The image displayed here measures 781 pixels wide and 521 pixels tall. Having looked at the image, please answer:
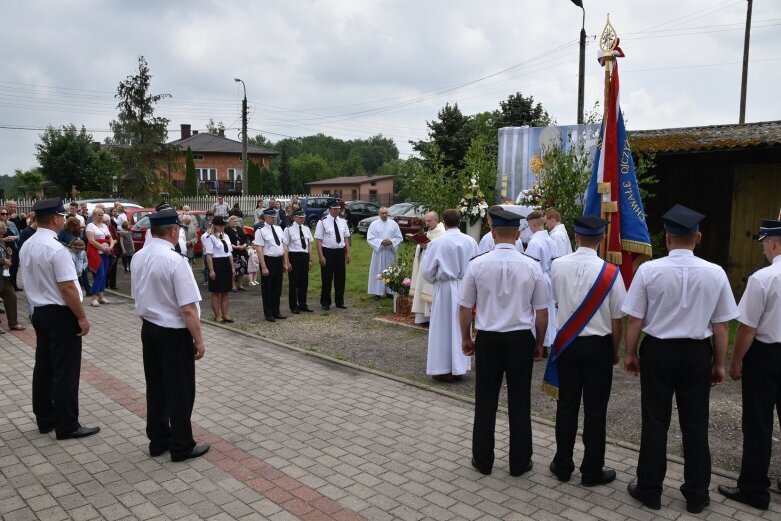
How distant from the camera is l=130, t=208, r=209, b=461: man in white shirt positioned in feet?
16.4

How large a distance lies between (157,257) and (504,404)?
3729 mm

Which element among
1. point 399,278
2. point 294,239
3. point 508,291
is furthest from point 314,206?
point 508,291

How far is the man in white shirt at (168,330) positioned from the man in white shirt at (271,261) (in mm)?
5909

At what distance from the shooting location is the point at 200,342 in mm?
5105

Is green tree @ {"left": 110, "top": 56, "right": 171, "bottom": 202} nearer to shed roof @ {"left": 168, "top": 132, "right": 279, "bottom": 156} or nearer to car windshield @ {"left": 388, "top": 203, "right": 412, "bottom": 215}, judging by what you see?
car windshield @ {"left": 388, "top": 203, "right": 412, "bottom": 215}

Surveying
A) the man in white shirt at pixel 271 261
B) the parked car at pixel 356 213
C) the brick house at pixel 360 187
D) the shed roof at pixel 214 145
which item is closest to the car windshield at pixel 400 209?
the parked car at pixel 356 213

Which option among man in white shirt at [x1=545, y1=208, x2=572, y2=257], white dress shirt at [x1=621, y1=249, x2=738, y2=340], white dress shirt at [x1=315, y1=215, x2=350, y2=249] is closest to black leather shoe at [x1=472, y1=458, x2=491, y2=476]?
white dress shirt at [x1=621, y1=249, x2=738, y2=340]

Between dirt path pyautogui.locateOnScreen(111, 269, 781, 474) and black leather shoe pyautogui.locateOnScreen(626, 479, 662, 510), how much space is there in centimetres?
109

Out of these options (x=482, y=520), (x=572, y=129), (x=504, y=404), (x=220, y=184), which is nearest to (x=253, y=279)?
(x=572, y=129)

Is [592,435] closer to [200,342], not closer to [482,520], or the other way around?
[482,520]

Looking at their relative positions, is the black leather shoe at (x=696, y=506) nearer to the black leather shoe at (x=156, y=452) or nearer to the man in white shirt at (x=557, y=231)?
the black leather shoe at (x=156, y=452)

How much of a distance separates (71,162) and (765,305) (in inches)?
1993

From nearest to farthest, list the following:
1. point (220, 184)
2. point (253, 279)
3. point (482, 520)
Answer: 1. point (482, 520)
2. point (253, 279)
3. point (220, 184)

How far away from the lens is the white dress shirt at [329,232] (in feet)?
39.4
